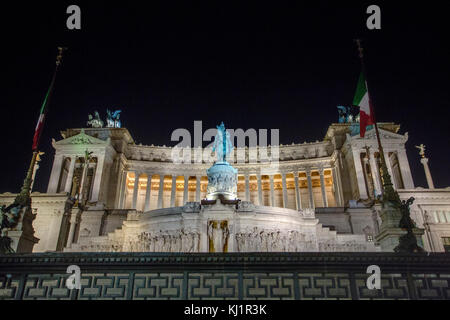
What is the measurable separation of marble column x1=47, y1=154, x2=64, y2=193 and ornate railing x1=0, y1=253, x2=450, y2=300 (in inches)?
2155

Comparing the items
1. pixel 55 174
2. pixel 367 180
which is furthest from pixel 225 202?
pixel 55 174

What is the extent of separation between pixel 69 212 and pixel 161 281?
27557mm

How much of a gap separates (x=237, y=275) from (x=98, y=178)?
54364 millimetres

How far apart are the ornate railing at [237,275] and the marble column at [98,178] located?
4975 centimetres

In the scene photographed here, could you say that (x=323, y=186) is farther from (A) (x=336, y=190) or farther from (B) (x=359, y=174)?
(B) (x=359, y=174)

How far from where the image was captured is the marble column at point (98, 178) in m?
56.0

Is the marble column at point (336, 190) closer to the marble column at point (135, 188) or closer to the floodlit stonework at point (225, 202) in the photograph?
the floodlit stonework at point (225, 202)

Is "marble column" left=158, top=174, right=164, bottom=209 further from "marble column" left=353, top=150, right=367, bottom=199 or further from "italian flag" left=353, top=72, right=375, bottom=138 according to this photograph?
"italian flag" left=353, top=72, right=375, bottom=138

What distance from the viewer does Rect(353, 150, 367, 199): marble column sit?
177ft

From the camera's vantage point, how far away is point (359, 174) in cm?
5538

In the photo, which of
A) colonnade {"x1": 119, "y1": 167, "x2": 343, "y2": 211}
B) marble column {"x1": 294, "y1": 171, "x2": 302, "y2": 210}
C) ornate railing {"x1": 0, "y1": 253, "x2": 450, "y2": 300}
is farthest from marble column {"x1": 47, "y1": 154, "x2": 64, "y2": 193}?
ornate railing {"x1": 0, "y1": 253, "x2": 450, "y2": 300}

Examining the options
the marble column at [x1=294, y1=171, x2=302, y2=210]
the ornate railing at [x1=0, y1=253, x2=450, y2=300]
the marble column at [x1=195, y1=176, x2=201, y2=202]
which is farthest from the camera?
the marble column at [x1=195, y1=176, x2=201, y2=202]
